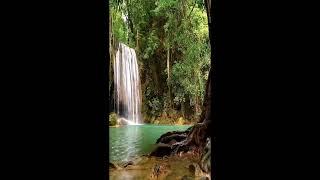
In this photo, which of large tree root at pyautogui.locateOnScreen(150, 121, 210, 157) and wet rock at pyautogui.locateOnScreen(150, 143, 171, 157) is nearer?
large tree root at pyautogui.locateOnScreen(150, 121, 210, 157)

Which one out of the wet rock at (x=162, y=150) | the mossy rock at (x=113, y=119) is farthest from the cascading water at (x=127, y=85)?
the wet rock at (x=162, y=150)

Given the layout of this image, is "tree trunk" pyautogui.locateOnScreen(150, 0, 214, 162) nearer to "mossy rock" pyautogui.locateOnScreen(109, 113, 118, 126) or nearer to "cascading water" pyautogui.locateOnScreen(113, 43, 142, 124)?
"mossy rock" pyautogui.locateOnScreen(109, 113, 118, 126)

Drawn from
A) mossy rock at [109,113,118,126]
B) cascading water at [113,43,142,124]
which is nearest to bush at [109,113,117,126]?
mossy rock at [109,113,118,126]

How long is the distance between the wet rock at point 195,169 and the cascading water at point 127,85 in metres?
16.8

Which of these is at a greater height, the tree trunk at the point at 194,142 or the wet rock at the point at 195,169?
the tree trunk at the point at 194,142

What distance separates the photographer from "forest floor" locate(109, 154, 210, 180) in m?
6.39

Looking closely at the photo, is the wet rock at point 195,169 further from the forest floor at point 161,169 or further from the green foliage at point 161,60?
the green foliage at point 161,60

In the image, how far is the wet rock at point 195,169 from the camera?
6320mm

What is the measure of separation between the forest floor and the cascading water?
15.7 metres

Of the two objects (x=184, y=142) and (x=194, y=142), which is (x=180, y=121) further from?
(x=194, y=142)
